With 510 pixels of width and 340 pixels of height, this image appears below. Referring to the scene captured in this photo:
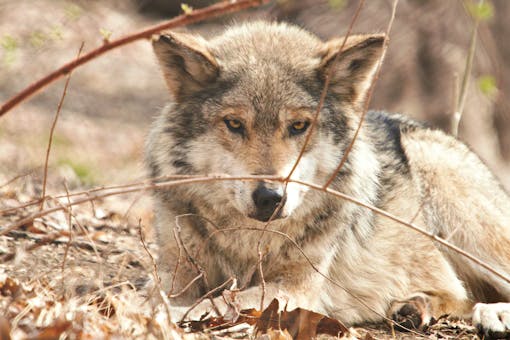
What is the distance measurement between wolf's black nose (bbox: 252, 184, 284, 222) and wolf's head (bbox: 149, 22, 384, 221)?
17 centimetres

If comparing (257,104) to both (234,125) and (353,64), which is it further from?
(353,64)

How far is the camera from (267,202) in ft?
11.9

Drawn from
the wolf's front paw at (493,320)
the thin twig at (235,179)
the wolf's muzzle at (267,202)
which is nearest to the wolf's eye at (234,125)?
the wolf's muzzle at (267,202)

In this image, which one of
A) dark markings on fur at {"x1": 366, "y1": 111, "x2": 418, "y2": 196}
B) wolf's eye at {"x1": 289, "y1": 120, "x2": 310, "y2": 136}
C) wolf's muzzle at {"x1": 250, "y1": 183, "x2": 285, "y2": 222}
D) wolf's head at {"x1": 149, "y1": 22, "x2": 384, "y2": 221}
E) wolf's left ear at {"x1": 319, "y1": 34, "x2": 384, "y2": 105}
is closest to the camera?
wolf's muzzle at {"x1": 250, "y1": 183, "x2": 285, "y2": 222}

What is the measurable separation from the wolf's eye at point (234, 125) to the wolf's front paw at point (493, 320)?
6.46 ft

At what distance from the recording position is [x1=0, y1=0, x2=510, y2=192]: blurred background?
11.0 m

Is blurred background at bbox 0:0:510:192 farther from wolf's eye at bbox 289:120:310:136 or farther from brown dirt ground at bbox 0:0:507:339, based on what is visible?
wolf's eye at bbox 289:120:310:136

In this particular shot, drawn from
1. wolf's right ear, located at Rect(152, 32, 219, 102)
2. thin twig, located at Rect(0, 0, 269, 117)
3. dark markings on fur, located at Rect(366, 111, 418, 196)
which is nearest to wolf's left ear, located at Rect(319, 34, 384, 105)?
dark markings on fur, located at Rect(366, 111, 418, 196)

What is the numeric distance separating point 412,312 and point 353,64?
179 cm

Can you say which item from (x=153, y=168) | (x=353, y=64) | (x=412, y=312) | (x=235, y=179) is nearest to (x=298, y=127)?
(x=353, y=64)

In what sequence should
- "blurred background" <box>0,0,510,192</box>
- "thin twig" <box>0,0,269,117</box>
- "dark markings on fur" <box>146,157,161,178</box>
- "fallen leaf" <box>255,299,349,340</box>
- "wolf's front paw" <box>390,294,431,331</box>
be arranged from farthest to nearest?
"blurred background" <box>0,0,510,192</box>, "wolf's front paw" <box>390,294,431,331</box>, "dark markings on fur" <box>146,157,161,178</box>, "fallen leaf" <box>255,299,349,340</box>, "thin twig" <box>0,0,269,117</box>

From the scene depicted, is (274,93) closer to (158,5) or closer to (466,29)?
(466,29)

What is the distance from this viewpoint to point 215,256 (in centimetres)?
431

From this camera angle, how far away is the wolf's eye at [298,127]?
162 inches
